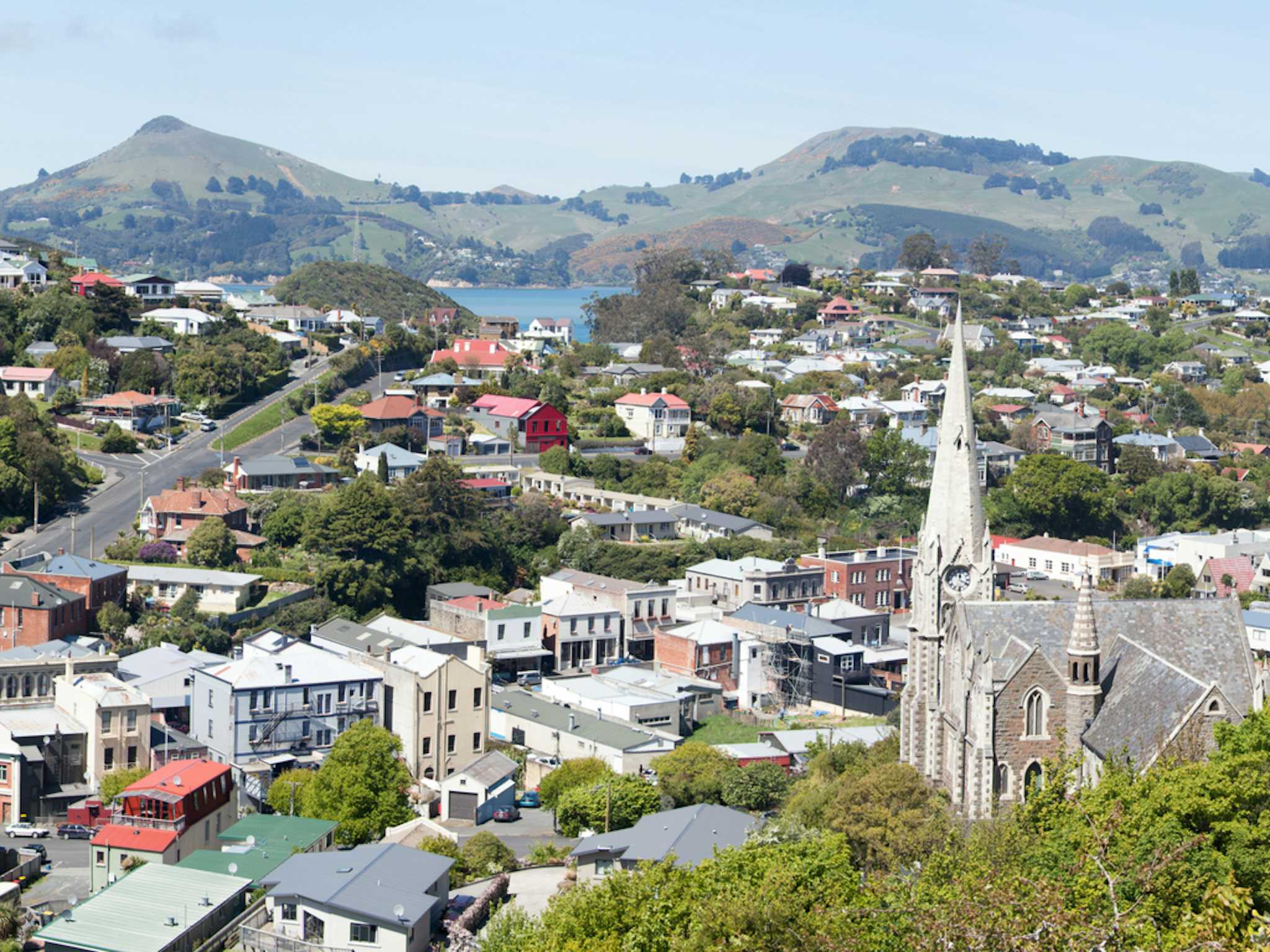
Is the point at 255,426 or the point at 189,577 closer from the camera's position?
the point at 189,577

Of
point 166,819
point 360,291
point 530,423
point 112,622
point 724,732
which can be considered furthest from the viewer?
point 360,291

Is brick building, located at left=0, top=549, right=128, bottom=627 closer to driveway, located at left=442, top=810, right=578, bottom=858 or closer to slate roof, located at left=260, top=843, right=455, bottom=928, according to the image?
driveway, located at left=442, top=810, right=578, bottom=858

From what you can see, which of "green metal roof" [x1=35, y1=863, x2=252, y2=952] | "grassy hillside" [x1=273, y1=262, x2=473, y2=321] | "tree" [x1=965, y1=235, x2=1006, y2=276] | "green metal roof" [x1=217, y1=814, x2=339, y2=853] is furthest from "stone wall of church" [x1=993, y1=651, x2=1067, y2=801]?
"tree" [x1=965, y1=235, x2=1006, y2=276]

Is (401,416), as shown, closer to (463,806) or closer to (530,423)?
(530,423)

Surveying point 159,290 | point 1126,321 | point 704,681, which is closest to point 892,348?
point 1126,321

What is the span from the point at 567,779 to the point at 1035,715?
45.3ft

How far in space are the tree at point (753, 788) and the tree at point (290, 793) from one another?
398 inches

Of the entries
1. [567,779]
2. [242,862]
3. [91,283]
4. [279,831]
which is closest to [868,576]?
[567,779]

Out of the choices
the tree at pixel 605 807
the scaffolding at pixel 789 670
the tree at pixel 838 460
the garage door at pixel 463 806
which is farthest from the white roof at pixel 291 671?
the tree at pixel 838 460

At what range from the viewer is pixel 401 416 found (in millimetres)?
85938

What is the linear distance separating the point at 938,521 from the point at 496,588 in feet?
101

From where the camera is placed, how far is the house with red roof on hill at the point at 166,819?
39094 millimetres

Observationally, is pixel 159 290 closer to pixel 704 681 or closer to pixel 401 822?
pixel 704 681

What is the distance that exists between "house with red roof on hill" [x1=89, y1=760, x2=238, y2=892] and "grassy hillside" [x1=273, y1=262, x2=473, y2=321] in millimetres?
98123
